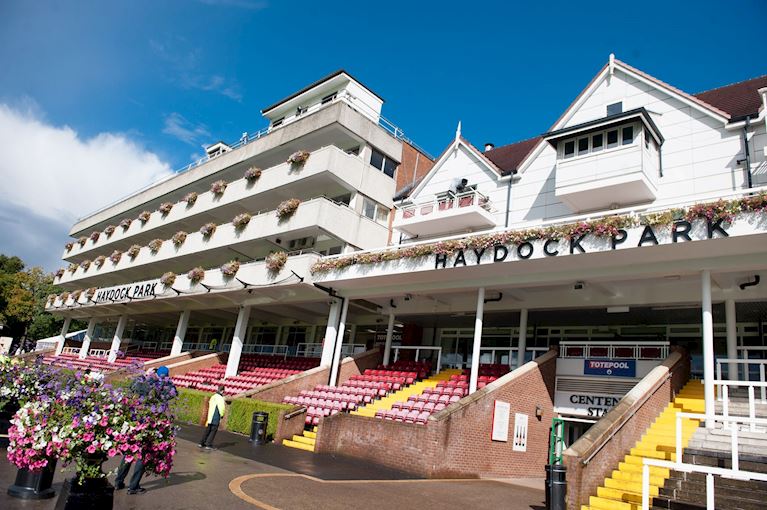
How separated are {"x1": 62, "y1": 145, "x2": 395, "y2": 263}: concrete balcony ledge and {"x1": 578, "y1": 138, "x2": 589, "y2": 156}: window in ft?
34.1

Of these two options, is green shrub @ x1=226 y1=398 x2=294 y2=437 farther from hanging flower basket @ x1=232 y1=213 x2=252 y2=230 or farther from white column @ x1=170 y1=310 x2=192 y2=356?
white column @ x1=170 y1=310 x2=192 y2=356

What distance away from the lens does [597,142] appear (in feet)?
61.8

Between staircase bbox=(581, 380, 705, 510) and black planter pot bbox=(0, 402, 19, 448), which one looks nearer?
staircase bbox=(581, 380, 705, 510)

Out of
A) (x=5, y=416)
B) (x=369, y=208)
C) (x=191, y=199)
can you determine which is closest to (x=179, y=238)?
(x=191, y=199)

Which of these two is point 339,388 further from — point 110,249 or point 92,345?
point 92,345

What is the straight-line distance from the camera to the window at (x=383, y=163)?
27.2m

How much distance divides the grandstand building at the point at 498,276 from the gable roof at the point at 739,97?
0.43 feet

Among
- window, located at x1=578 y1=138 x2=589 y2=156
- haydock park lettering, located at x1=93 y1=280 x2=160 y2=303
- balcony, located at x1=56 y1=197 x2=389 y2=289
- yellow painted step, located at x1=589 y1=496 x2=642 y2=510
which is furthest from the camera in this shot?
haydock park lettering, located at x1=93 y1=280 x2=160 y2=303

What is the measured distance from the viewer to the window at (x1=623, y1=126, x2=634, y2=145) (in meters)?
17.8

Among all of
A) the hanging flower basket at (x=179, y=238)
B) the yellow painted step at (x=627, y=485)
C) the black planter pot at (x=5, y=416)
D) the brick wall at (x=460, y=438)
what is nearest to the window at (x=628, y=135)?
the brick wall at (x=460, y=438)

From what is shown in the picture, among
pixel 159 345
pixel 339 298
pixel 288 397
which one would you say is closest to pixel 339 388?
pixel 288 397

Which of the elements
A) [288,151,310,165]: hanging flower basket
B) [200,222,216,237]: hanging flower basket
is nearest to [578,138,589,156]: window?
[288,151,310,165]: hanging flower basket

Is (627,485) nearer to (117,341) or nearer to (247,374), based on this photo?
(247,374)

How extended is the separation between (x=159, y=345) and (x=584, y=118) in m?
37.1
